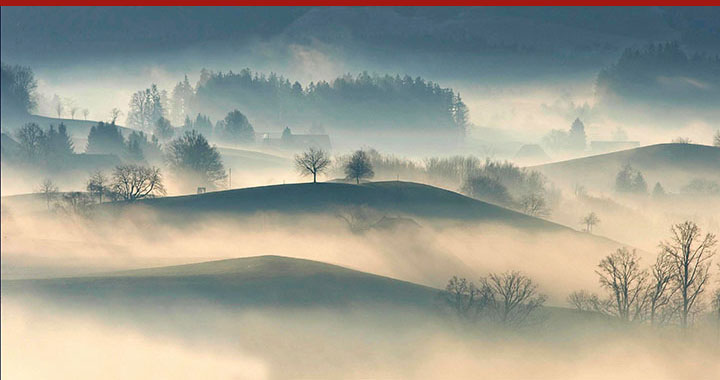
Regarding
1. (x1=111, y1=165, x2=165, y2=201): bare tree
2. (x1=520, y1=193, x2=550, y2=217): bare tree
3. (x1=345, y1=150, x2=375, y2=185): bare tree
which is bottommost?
(x1=520, y1=193, x2=550, y2=217): bare tree

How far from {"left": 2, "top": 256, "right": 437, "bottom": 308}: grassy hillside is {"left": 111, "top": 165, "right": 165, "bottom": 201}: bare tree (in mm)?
43122

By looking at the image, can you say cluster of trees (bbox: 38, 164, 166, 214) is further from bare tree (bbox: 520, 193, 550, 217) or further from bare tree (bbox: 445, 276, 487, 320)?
bare tree (bbox: 445, 276, 487, 320)

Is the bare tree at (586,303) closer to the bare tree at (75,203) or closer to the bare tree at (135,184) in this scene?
the bare tree at (135,184)

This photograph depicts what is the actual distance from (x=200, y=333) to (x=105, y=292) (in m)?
12.4

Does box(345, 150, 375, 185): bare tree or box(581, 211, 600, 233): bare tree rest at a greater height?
box(345, 150, 375, 185): bare tree

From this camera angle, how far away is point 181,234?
12812 cm

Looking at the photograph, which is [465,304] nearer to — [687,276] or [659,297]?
[659,297]

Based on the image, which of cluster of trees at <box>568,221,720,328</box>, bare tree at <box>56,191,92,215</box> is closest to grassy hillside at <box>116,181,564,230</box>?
bare tree at <box>56,191,92,215</box>

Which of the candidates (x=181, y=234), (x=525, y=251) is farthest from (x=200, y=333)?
(x=525, y=251)

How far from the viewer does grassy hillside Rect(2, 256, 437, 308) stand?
82562mm

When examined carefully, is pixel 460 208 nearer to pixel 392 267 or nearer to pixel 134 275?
pixel 392 267

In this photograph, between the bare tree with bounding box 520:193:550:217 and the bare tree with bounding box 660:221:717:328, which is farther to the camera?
the bare tree with bounding box 520:193:550:217

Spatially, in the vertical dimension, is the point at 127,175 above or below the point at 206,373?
above

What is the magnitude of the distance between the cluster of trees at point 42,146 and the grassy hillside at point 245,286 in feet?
340
